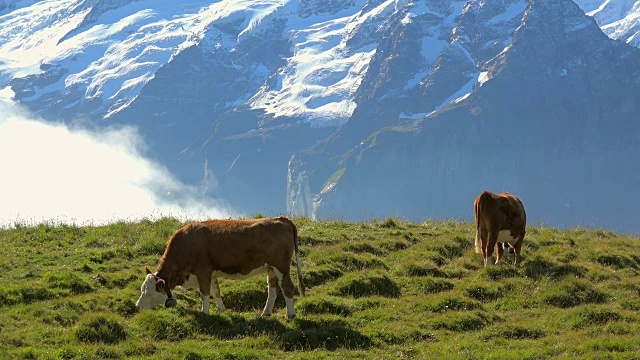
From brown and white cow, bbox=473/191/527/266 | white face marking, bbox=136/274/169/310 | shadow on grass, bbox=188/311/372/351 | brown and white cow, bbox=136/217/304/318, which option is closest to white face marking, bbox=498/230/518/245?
brown and white cow, bbox=473/191/527/266

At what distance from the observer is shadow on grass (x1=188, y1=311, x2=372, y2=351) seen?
57.6 feet

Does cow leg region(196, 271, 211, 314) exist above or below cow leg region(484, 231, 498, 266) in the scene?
above

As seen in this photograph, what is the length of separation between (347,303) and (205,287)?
366cm

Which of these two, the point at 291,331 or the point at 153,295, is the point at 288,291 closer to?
the point at 291,331

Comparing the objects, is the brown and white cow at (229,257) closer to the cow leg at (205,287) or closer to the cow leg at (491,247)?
the cow leg at (205,287)

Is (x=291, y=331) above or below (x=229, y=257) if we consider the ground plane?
below

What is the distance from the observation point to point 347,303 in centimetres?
2022

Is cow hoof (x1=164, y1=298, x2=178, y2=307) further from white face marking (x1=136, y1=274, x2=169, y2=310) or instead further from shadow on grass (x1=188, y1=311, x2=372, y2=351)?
shadow on grass (x1=188, y1=311, x2=372, y2=351)

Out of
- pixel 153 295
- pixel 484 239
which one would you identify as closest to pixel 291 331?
pixel 153 295

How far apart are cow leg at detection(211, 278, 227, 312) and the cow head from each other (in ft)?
4.37

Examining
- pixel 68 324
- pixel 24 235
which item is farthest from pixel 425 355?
pixel 24 235

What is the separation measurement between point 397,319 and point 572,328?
4144 mm

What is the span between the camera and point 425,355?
16.8 metres

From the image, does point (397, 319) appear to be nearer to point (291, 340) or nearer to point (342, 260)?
point (291, 340)
